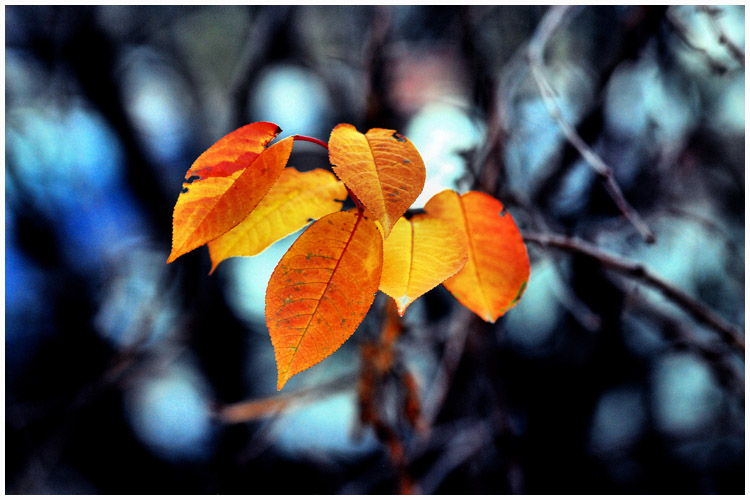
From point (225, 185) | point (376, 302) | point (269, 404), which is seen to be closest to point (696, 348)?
point (376, 302)

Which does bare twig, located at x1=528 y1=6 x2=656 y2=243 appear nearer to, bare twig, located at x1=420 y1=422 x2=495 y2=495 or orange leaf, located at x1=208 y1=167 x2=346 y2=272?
orange leaf, located at x1=208 y1=167 x2=346 y2=272

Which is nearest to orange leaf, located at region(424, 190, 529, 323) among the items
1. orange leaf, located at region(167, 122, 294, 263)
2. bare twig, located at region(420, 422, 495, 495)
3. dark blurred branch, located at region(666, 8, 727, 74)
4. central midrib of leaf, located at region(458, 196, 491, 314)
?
central midrib of leaf, located at region(458, 196, 491, 314)

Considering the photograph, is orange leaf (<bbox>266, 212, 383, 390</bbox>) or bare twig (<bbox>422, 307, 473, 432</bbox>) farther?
bare twig (<bbox>422, 307, 473, 432</bbox>)

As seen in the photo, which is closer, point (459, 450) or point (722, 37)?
point (722, 37)

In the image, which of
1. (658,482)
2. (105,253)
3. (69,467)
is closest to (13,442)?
(69,467)

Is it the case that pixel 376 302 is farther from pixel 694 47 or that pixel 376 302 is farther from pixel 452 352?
pixel 694 47

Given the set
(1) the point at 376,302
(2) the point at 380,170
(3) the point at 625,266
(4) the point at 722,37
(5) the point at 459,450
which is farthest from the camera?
(5) the point at 459,450
